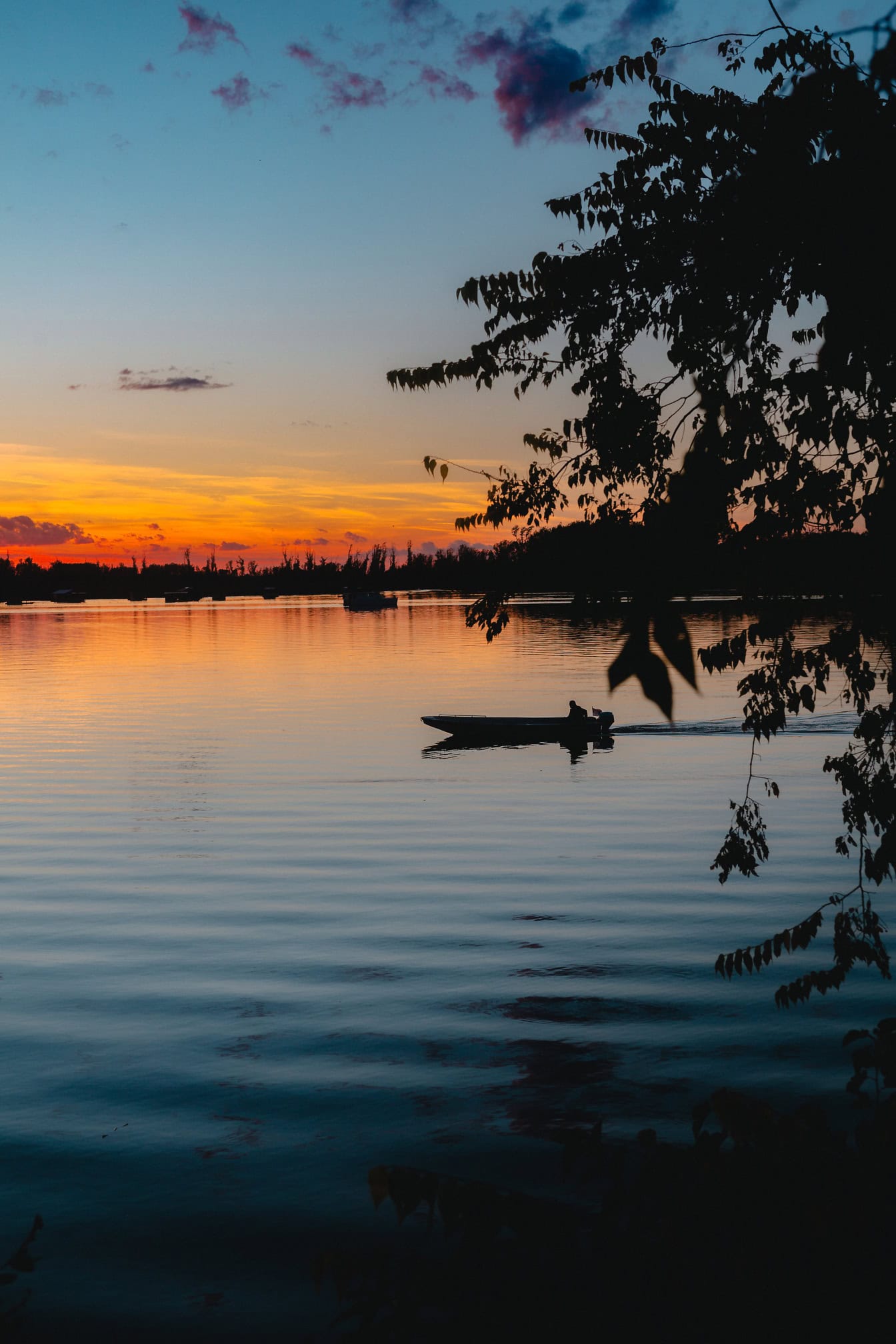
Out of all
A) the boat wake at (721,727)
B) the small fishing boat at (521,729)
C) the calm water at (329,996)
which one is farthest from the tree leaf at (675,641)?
the boat wake at (721,727)

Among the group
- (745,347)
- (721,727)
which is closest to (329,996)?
(745,347)

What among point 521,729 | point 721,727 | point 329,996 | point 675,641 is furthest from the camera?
point 721,727

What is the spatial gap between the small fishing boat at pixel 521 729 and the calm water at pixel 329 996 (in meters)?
5.30

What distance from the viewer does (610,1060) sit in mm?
13852

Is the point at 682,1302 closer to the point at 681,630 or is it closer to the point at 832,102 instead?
the point at 681,630

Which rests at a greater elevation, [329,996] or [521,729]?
[521,729]

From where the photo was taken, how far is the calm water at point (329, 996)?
10320 millimetres

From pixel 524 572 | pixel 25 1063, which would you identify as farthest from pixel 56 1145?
pixel 524 572

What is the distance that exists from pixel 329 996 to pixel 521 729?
33519 millimetres

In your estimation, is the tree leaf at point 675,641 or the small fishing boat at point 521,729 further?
the small fishing boat at point 521,729

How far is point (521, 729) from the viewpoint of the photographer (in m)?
49.6

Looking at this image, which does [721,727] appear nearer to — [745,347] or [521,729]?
[521,729]

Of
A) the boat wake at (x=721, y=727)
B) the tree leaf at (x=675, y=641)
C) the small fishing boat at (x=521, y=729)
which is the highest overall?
the tree leaf at (x=675, y=641)

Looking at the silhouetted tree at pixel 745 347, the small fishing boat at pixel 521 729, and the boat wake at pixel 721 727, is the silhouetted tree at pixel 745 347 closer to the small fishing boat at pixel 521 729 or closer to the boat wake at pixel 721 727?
the small fishing boat at pixel 521 729
